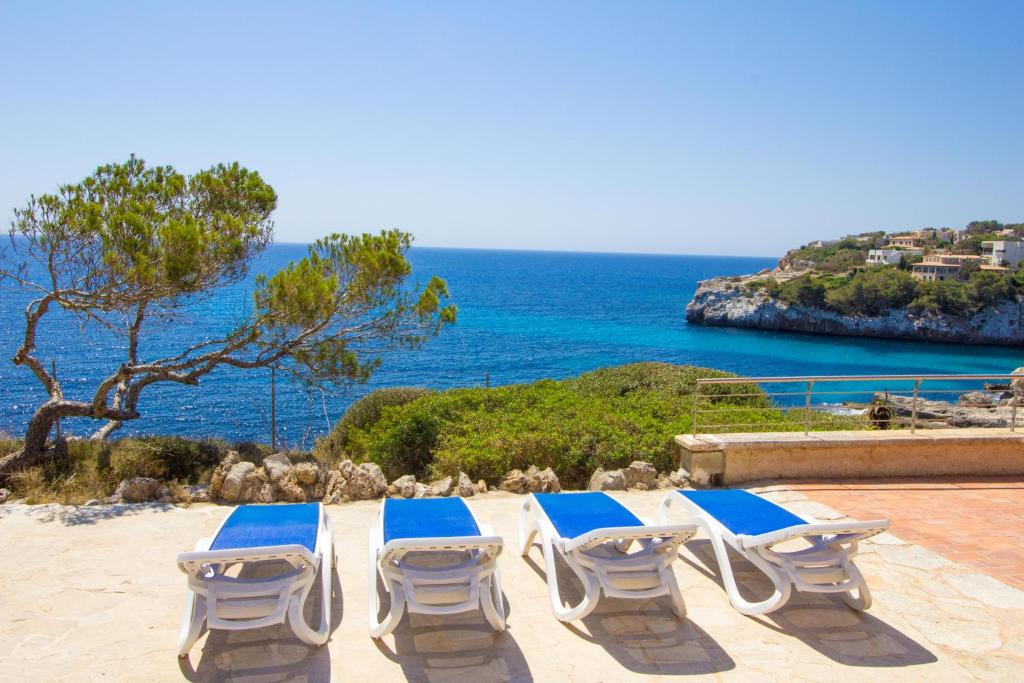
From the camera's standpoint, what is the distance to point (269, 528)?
4.29m

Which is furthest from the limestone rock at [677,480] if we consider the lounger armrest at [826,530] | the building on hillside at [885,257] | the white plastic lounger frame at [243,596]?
the building on hillside at [885,257]

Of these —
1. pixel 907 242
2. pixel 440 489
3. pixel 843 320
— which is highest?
pixel 907 242

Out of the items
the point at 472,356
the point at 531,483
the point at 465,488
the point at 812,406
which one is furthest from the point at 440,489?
the point at 472,356

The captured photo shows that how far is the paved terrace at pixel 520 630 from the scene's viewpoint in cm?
373

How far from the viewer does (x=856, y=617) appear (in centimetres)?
443

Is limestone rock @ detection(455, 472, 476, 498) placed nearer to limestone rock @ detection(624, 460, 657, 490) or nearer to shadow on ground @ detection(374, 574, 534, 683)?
limestone rock @ detection(624, 460, 657, 490)

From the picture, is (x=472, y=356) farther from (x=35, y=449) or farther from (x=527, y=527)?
(x=527, y=527)

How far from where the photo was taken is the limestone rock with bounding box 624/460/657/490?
7094mm

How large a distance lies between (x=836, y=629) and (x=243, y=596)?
3.57 metres

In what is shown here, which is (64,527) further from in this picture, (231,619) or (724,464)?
(724,464)

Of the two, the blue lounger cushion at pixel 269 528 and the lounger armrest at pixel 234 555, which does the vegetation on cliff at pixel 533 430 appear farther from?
the lounger armrest at pixel 234 555

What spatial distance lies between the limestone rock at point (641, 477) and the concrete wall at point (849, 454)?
464 mm

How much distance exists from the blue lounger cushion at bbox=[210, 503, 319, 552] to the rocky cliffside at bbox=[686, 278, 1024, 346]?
69554 millimetres

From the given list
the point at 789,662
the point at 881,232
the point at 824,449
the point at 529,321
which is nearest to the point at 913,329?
the point at 529,321
